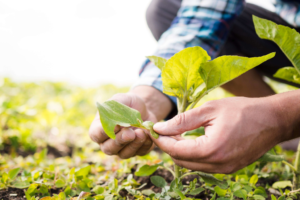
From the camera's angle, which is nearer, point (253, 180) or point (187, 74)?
point (187, 74)

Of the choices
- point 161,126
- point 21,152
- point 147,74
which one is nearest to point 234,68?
point 161,126

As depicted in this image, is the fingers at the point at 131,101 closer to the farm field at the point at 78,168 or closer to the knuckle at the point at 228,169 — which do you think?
the farm field at the point at 78,168

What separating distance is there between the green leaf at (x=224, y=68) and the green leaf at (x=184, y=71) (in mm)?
32

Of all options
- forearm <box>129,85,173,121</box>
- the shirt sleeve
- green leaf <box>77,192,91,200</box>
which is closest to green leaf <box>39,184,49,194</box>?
green leaf <box>77,192,91,200</box>

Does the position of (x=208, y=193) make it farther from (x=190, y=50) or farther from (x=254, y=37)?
(x=254, y=37)

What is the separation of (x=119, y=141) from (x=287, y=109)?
69cm

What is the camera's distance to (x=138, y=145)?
1.08 m

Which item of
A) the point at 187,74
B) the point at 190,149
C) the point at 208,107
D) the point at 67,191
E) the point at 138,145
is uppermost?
the point at 187,74

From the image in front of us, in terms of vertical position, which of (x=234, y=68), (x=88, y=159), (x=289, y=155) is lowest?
(x=289, y=155)

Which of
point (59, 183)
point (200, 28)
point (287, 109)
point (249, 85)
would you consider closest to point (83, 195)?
point (59, 183)

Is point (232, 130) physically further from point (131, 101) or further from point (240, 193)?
point (131, 101)

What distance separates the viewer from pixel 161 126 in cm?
87

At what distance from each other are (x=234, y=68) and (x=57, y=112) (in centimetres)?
218

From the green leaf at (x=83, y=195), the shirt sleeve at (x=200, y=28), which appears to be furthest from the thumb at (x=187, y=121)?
the shirt sleeve at (x=200, y=28)
